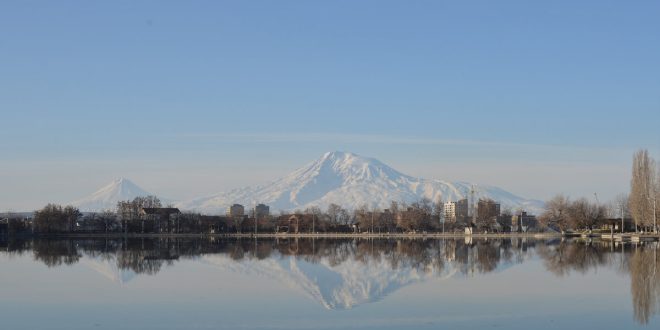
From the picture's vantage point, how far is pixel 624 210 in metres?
102

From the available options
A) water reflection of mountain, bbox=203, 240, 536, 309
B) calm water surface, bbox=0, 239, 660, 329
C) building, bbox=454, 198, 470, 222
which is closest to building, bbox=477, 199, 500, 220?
building, bbox=454, 198, 470, 222

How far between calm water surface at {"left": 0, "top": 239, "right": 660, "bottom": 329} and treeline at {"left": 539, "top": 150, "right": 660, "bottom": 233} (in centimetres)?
3611

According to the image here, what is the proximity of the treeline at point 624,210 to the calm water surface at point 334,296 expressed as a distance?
36.1 meters

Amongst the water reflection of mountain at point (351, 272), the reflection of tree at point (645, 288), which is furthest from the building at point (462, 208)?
the reflection of tree at point (645, 288)

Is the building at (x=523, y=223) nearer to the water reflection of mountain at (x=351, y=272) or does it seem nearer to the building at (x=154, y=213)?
the building at (x=154, y=213)

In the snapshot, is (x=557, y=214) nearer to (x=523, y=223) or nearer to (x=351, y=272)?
(x=523, y=223)

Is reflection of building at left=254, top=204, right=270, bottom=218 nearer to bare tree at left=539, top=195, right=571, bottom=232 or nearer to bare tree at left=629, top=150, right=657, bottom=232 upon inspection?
bare tree at left=539, top=195, right=571, bottom=232

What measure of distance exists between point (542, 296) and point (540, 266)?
1212 centimetres

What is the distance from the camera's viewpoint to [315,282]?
2595 centimetres

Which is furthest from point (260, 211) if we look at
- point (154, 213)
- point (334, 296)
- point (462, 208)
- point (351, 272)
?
point (334, 296)

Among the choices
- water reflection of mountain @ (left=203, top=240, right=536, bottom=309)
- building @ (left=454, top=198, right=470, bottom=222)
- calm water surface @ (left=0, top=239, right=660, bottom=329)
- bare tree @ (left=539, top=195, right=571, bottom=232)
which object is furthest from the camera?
building @ (left=454, top=198, right=470, bottom=222)

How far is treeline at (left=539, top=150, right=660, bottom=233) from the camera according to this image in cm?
6881

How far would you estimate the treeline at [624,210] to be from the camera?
2709 inches

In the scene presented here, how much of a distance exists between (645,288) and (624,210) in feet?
275
